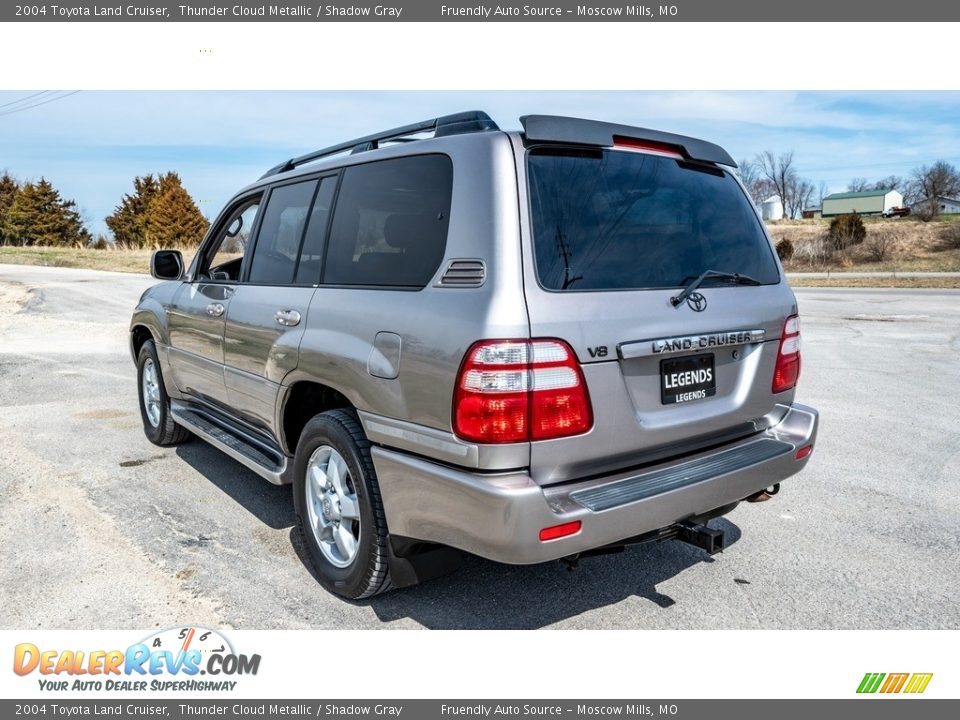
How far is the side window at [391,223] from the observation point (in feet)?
9.92

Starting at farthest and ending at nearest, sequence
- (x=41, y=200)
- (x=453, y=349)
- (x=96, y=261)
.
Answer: (x=41, y=200)
(x=96, y=261)
(x=453, y=349)

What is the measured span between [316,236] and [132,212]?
233ft

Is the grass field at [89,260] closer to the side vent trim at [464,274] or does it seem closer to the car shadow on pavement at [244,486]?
the car shadow on pavement at [244,486]

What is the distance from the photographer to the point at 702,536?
3.02m

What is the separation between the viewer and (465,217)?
286 centimetres

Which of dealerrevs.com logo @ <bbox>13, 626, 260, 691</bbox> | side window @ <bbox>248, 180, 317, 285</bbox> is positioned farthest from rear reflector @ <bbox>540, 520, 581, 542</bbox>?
side window @ <bbox>248, 180, 317, 285</bbox>

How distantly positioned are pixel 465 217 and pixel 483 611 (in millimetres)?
1763

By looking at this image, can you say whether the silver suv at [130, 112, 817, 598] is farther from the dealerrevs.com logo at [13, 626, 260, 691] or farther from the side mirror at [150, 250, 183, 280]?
the side mirror at [150, 250, 183, 280]

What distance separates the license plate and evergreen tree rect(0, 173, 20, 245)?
65.6m

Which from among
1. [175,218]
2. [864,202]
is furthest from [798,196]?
[175,218]

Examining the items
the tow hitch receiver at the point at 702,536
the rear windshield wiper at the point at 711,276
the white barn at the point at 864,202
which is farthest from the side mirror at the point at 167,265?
the white barn at the point at 864,202

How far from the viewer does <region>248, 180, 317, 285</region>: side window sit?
13.1ft

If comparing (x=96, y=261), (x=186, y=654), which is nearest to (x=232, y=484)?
(x=186, y=654)

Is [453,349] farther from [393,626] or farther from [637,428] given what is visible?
[393,626]
